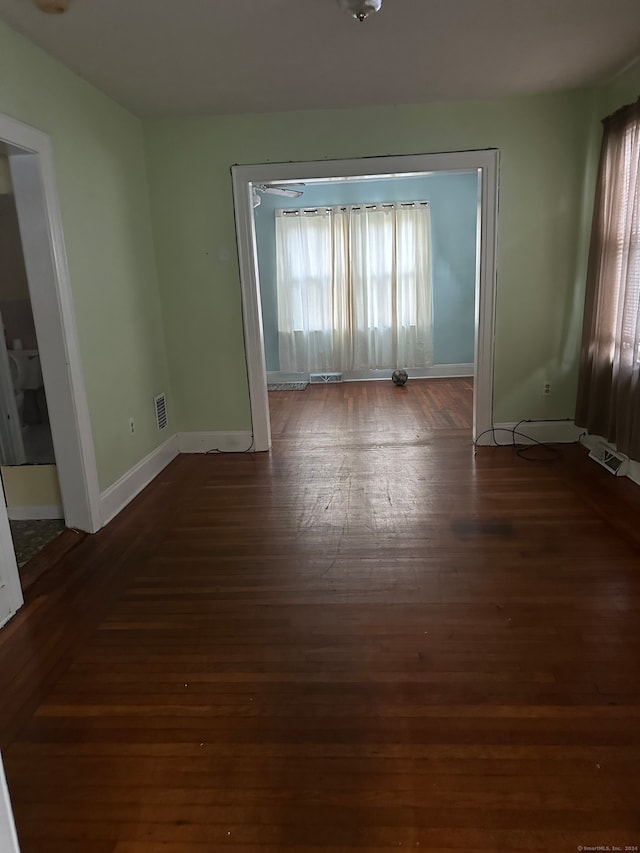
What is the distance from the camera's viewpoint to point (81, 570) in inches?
111

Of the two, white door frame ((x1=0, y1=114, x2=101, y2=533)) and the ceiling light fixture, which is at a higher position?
the ceiling light fixture

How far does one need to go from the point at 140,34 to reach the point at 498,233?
267cm

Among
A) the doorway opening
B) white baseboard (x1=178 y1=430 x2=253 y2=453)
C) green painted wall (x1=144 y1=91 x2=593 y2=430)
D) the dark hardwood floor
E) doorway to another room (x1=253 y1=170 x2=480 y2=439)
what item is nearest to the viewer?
the dark hardwood floor

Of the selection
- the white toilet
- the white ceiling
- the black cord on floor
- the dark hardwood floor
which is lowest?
the dark hardwood floor

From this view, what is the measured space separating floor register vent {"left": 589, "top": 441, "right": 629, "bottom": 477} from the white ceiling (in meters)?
2.43

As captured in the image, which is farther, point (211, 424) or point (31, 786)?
point (211, 424)

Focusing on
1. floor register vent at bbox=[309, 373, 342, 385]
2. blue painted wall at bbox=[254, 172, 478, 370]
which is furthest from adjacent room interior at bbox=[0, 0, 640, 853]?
blue painted wall at bbox=[254, 172, 478, 370]

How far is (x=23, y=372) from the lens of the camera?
342 cm

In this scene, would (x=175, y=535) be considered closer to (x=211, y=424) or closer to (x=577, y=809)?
(x=211, y=424)

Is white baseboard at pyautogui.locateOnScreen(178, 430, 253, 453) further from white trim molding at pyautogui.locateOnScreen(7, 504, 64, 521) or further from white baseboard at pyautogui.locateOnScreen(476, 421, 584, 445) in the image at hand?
white baseboard at pyautogui.locateOnScreen(476, 421, 584, 445)

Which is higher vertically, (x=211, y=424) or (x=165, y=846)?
(x=211, y=424)

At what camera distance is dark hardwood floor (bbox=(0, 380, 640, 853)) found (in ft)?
4.73

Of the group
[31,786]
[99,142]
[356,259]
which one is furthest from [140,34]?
[356,259]

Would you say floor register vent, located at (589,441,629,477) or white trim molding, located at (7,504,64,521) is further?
floor register vent, located at (589,441,629,477)
